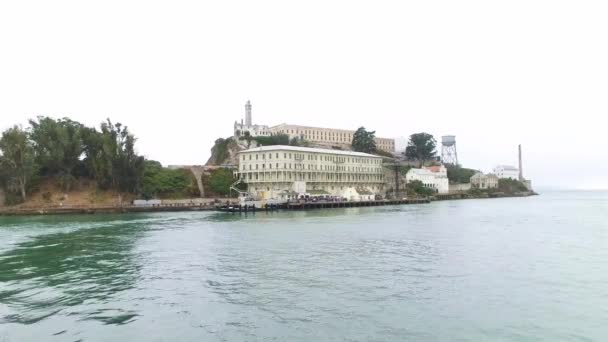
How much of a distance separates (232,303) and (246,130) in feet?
324

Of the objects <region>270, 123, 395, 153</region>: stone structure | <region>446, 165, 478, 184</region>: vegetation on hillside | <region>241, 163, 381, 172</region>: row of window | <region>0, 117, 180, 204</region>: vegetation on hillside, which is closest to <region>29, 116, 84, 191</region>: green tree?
<region>0, 117, 180, 204</region>: vegetation on hillside

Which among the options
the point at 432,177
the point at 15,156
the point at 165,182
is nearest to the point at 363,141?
the point at 432,177

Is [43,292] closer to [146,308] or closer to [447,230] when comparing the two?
[146,308]

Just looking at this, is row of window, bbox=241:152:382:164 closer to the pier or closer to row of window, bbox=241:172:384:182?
row of window, bbox=241:172:384:182

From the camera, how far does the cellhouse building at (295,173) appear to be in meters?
84.2

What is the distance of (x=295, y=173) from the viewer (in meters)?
85.8

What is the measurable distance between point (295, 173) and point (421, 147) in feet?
Result: 211

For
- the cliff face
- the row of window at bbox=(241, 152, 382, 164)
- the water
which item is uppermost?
the cliff face

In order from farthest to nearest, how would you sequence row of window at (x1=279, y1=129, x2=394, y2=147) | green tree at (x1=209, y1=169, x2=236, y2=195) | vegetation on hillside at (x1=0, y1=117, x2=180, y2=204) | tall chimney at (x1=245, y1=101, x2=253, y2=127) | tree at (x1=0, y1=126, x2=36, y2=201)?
row of window at (x1=279, y1=129, x2=394, y2=147) < tall chimney at (x1=245, y1=101, x2=253, y2=127) < green tree at (x1=209, y1=169, x2=236, y2=195) < vegetation on hillside at (x1=0, y1=117, x2=180, y2=204) < tree at (x1=0, y1=126, x2=36, y2=201)

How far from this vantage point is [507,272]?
20.8 metres

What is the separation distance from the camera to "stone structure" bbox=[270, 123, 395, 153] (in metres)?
124

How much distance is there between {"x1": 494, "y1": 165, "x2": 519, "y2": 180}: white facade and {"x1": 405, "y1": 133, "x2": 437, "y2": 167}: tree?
4425 centimetres

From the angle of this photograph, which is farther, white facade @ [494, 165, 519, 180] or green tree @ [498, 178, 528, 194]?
white facade @ [494, 165, 519, 180]

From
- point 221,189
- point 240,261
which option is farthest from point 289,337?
point 221,189
